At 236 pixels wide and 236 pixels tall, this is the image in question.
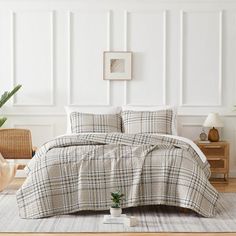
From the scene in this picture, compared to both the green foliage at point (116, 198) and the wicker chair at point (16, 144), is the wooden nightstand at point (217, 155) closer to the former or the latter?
the wicker chair at point (16, 144)

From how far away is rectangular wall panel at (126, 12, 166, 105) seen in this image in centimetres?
702

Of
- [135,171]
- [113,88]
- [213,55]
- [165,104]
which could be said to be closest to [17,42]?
[113,88]

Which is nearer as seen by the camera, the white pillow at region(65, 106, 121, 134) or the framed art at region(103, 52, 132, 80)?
the white pillow at region(65, 106, 121, 134)

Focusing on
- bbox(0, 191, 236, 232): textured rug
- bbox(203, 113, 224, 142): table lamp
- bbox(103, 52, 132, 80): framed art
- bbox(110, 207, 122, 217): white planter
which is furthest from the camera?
bbox(103, 52, 132, 80): framed art

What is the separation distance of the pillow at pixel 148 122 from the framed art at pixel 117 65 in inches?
28.1

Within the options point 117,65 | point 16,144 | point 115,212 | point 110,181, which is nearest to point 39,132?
point 16,144

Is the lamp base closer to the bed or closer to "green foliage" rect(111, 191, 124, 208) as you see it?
the bed

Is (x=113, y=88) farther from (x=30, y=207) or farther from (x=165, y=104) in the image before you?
(x=30, y=207)

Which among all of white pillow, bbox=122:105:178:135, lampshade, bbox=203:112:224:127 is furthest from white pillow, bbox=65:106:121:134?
lampshade, bbox=203:112:224:127

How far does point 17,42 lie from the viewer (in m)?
7.05

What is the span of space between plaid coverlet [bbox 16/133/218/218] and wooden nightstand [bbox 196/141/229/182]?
184 centimetres

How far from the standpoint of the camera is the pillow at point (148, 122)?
6.37 meters

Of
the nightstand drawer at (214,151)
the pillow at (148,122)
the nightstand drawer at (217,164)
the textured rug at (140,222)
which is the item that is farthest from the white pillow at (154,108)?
the textured rug at (140,222)

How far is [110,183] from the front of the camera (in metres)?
4.78
